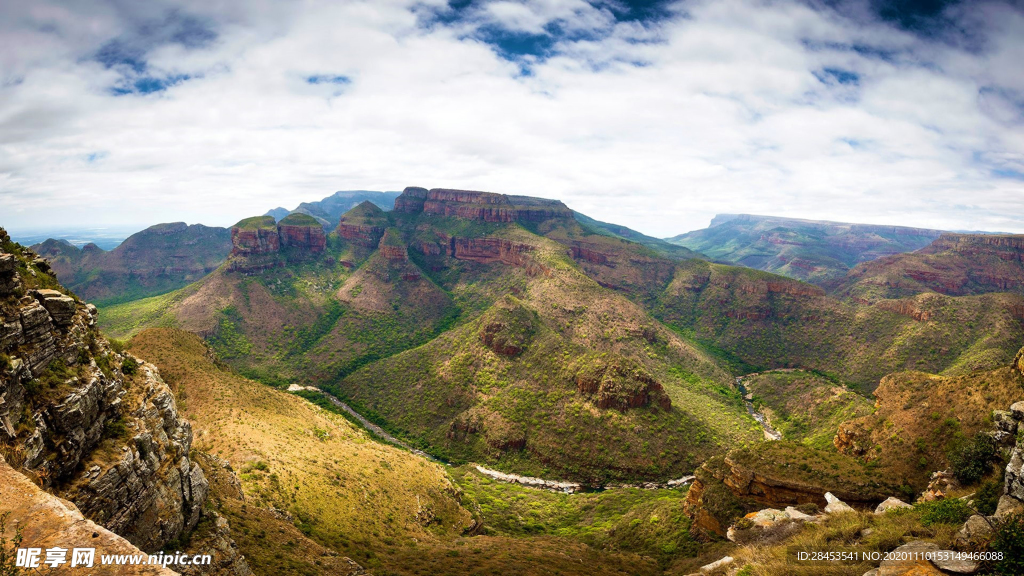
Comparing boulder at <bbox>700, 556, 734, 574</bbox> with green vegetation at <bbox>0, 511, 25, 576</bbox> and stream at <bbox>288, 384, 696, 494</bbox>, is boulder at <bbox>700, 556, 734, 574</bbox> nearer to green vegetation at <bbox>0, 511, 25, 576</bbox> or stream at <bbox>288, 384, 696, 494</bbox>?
green vegetation at <bbox>0, 511, 25, 576</bbox>

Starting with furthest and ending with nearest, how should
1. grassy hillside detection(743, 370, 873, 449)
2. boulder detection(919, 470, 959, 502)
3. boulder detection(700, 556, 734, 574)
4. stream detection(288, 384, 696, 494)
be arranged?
grassy hillside detection(743, 370, 873, 449), stream detection(288, 384, 696, 494), boulder detection(919, 470, 959, 502), boulder detection(700, 556, 734, 574)

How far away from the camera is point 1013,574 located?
591 inches

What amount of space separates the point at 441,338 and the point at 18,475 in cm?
12560

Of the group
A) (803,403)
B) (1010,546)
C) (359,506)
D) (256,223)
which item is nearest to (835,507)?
(1010,546)

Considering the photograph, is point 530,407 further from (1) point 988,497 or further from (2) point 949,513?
(1) point 988,497

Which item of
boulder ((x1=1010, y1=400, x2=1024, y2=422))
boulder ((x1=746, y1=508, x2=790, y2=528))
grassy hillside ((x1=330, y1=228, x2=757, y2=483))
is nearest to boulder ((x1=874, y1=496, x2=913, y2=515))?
boulder ((x1=746, y1=508, x2=790, y2=528))

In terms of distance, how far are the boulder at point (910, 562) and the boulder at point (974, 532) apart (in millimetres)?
1045

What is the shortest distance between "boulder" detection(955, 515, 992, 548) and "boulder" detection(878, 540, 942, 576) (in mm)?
1045

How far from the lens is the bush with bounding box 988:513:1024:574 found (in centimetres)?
1513

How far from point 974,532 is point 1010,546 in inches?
82.3

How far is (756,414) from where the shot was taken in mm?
117938

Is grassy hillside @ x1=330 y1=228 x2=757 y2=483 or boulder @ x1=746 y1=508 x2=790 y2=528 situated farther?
grassy hillside @ x1=330 y1=228 x2=757 y2=483

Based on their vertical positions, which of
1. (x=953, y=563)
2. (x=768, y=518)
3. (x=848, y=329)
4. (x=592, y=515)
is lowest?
(x=592, y=515)

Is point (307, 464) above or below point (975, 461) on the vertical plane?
below
